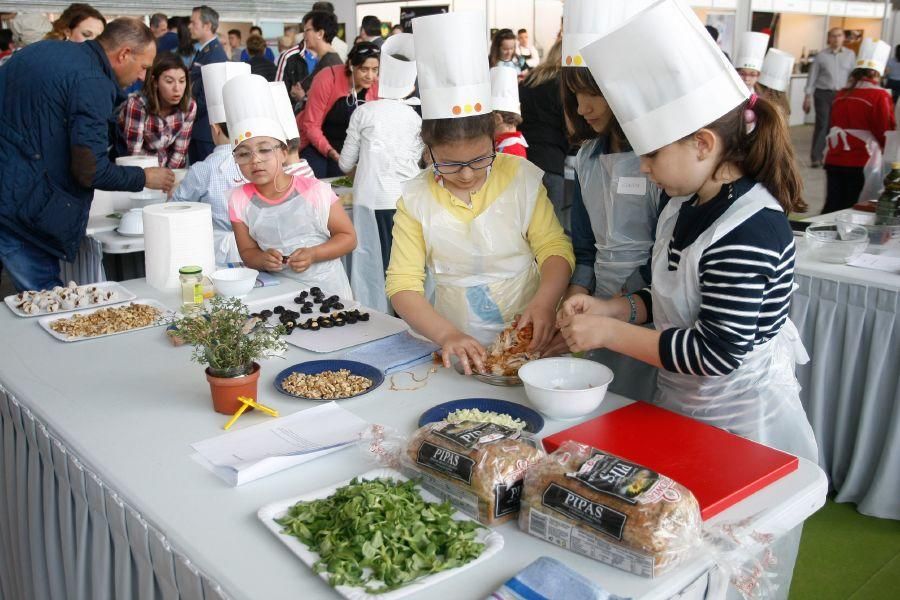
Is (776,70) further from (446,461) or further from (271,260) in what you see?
(446,461)

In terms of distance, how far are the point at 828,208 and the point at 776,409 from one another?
447 cm

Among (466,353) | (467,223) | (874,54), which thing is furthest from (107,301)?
(874,54)

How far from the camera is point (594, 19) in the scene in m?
1.81

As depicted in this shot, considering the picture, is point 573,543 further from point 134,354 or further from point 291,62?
point 291,62

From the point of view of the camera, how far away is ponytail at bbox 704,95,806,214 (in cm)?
140

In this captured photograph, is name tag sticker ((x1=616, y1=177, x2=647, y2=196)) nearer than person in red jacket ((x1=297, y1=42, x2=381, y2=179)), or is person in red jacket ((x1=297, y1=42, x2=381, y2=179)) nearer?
name tag sticker ((x1=616, y1=177, x2=647, y2=196))

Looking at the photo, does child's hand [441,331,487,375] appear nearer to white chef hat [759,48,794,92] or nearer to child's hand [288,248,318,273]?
child's hand [288,248,318,273]

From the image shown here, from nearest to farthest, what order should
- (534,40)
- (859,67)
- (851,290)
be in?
1. (851,290)
2. (859,67)
3. (534,40)

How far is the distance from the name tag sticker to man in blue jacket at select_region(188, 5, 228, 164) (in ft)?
13.3

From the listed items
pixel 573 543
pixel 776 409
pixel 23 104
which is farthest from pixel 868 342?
pixel 23 104

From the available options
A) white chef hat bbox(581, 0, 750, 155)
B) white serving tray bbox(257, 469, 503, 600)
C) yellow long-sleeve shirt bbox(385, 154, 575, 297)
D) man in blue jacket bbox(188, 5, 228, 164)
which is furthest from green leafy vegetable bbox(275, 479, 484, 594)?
man in blue jacket bbox(188, 5, 228, 164)

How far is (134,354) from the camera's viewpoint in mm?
1860

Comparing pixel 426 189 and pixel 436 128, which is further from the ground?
pixel 436 128

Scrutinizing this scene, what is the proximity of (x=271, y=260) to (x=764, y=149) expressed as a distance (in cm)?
166
